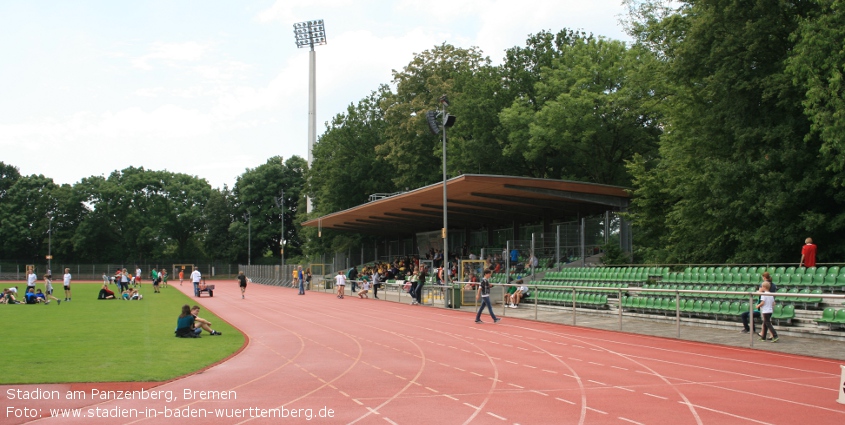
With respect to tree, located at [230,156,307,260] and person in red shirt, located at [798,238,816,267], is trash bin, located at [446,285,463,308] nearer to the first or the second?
person in red shirt, located at [798,238,816,267]

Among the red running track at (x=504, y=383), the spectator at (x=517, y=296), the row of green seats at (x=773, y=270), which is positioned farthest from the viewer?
the spectator at (x=517, y=296)

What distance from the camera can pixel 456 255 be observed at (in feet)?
159

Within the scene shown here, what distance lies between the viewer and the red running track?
29.2 feet

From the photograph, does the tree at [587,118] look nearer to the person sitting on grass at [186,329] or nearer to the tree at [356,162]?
the tree at [356,162]

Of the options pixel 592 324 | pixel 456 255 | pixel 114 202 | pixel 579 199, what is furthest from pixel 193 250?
pixel 592 324

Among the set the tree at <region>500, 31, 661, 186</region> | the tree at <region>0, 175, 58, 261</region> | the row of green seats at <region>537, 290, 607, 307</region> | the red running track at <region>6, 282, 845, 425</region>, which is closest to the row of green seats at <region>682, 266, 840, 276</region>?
the row of green seats at <region>537, 290, 607, 307</region>

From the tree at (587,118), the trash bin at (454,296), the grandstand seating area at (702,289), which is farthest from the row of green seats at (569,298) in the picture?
the tree at (587,118)

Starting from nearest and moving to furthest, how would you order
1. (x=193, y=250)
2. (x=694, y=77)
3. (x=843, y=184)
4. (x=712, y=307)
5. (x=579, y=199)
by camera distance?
(x=712, y=307)
(x=843, y=184)
(x=694, y=77)
(x=579, y=199)
(x=193, y=250)

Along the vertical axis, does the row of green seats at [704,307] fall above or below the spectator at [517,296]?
above

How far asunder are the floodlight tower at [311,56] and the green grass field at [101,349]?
65766 mm

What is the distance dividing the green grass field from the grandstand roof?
558 inches

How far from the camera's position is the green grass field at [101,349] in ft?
39.4

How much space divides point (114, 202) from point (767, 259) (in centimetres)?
9258

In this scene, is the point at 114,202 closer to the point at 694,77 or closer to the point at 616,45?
the point at 616,45
